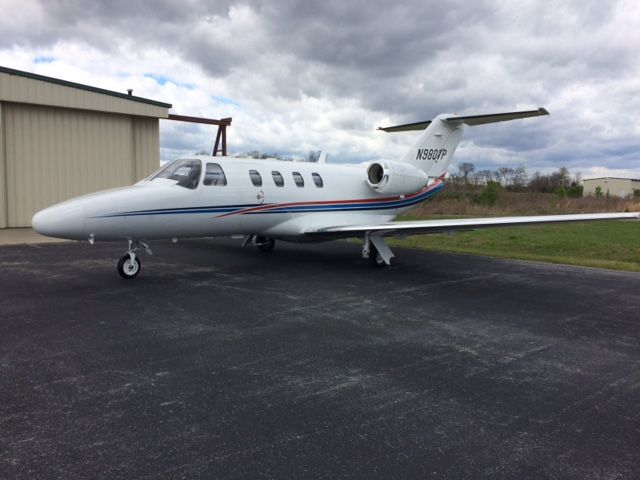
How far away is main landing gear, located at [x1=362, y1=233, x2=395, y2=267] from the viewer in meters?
11.5

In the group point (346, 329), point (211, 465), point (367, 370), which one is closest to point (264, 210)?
point (346, 329)

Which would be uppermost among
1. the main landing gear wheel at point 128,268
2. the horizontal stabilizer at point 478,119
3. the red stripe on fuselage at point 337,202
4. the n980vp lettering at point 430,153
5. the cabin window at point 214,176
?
the horizontal stabilizer at point 478,119

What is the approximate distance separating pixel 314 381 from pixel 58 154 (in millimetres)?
19138

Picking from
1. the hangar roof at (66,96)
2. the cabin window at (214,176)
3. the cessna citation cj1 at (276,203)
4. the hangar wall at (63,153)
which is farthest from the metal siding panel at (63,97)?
the cabin window at (214,176)

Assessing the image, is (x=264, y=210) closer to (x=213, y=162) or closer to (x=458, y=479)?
(x=213, y=162)

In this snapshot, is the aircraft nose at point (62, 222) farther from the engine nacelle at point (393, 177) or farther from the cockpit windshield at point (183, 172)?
the engine nacelle at point (393, 177)

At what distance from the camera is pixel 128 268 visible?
924 centimetres

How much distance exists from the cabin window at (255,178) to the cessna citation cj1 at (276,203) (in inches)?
1.2

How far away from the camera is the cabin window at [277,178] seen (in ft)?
37.4

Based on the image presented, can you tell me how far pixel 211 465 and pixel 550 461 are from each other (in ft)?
7.39

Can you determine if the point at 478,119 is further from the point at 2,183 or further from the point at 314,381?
the point at 2,183

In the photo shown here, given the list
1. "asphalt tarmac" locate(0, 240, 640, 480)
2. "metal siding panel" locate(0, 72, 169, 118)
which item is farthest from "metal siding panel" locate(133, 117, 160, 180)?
"asphalt tarmac" locate(0, 240, 640, 480)

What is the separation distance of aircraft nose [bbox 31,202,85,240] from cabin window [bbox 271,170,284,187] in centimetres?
456

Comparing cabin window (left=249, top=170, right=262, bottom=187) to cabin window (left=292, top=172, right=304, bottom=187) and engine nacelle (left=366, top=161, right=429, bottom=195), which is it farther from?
engine nacelle (left=366, top=161, right=429, bottom=195)
